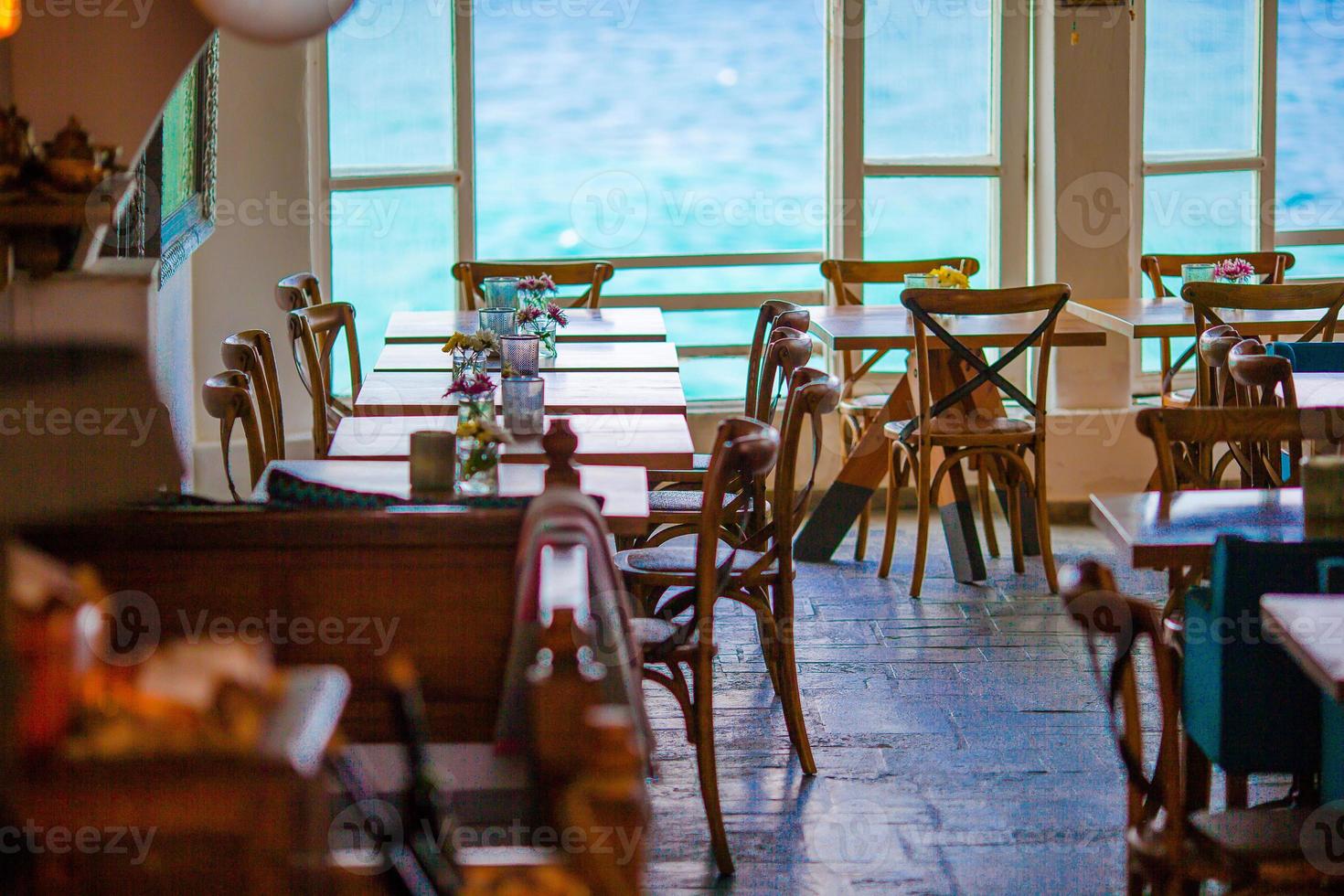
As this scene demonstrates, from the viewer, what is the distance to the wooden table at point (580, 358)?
4.07 metres

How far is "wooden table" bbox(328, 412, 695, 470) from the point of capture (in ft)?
9.64

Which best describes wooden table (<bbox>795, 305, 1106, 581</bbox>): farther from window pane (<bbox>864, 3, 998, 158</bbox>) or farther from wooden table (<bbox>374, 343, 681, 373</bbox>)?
window pane (<bbox>864, 3, 998, 158</bbox>)

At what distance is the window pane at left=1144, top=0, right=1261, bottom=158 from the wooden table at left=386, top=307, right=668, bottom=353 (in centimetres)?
234

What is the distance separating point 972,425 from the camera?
474 cm

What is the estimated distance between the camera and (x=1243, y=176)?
20.6 ft

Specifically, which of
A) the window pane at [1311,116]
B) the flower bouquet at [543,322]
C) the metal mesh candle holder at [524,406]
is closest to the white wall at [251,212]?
the flower bouquet at [543,322]

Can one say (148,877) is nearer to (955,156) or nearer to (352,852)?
(352,852)

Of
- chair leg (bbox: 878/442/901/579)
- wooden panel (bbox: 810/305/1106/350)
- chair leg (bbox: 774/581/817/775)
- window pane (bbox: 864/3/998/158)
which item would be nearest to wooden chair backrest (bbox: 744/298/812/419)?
wooden panel (bbox: 810/305/1106/350)

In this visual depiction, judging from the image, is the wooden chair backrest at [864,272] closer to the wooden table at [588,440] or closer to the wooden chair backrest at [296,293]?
the wooden chair backrest at [296,293]

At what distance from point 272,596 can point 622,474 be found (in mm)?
787

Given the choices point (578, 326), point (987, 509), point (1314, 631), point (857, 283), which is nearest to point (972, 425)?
point (987, 509)

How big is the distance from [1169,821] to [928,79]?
4.45 m

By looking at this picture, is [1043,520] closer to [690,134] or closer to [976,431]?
[976,431]

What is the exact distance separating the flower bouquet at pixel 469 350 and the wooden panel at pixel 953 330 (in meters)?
1.23
